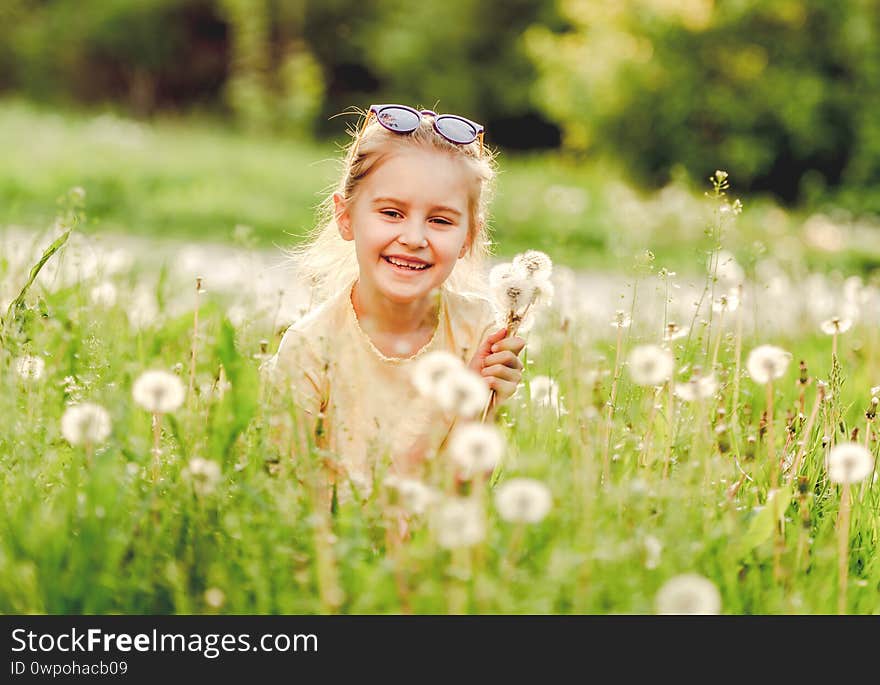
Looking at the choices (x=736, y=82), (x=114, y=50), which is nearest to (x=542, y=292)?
(x=736, y=82)

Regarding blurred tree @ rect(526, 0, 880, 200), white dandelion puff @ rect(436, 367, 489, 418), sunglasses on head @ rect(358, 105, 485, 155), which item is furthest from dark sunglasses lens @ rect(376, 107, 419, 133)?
blurred tree @ rect(526, 0, 880, 200)

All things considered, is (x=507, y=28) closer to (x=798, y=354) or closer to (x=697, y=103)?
(x=697, y=103)

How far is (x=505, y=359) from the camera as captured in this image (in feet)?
7.82

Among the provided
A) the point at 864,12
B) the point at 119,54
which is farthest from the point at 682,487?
the point at 119,54

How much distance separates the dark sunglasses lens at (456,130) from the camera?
2.64 m

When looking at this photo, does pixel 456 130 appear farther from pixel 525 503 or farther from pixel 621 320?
pixel 525 503

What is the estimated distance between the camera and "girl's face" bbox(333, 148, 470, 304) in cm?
257

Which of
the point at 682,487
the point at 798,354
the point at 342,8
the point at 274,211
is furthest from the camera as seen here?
the point at 342,8

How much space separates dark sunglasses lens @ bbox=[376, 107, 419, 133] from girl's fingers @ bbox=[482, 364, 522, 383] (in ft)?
2.17

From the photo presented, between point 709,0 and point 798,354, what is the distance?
11363 mm

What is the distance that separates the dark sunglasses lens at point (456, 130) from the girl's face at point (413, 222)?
5 cm

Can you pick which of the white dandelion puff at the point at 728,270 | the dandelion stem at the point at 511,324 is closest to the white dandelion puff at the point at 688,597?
the dandelion stem at the point at 511,324
